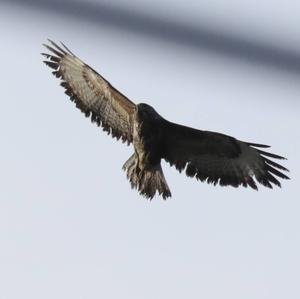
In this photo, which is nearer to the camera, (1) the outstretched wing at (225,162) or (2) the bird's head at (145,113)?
(2) the bird's head at (145,113)

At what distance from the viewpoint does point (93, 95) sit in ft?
4.49

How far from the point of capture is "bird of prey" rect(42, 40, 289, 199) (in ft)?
3.95

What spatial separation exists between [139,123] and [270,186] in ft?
1.22

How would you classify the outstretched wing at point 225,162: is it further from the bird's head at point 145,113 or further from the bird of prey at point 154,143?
the bird's head at point 145,113

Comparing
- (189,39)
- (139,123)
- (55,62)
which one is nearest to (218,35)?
(189,39)

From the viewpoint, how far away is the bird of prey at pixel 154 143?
1.21 metres

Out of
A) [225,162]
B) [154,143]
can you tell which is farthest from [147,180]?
[225,162]

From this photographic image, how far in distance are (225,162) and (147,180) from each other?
0.27 m

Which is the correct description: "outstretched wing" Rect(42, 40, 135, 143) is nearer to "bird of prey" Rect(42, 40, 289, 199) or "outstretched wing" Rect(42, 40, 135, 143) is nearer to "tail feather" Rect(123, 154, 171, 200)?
"bird of prey" Rect(42, 40, 289, 199)

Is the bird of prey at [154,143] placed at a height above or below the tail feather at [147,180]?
above

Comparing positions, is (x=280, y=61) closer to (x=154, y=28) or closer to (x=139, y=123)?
(x=154, y=28)

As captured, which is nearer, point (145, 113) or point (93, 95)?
point (145, 113)

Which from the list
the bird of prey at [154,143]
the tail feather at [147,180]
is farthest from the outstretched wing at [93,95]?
the tail feather at [147,180]

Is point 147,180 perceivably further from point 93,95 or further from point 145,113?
point 93,95
